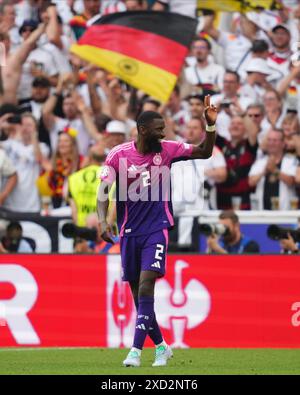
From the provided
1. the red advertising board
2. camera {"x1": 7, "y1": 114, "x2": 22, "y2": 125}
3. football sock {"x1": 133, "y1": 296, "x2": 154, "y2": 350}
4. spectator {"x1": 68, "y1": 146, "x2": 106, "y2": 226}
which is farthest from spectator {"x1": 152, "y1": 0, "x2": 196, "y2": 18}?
football sock {"x1": 133, "y1": 296, "x2": 154, "y2": 350}

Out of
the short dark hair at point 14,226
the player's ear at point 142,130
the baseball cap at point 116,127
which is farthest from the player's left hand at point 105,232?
the baseball cap at point 116,127

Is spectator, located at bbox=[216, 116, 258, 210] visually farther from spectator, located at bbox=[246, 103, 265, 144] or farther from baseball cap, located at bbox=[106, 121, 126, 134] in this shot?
baseball cap, located at bbox=[106, 121, 126, 134]

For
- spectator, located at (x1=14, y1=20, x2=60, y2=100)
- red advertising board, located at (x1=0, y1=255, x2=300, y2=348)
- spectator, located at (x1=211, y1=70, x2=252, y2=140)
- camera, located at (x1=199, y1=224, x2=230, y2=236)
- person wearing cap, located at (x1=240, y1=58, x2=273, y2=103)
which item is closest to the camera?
red advertising board, located at (x1=0, y1=255, x2=300, y2=348)

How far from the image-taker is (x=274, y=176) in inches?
675

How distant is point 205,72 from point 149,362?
840cm

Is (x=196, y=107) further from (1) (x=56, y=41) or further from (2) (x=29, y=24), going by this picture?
(2) (x=29, y=24)

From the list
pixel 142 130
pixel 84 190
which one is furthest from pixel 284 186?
pixel 142 130

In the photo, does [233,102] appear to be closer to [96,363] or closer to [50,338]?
[50,338]

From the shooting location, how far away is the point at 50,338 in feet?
47.3

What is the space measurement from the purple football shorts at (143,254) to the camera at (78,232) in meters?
4.65

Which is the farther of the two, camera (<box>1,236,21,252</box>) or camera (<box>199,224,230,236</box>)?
camera (<box>1,236,21,252</box>)

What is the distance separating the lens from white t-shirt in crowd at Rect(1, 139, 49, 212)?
18.0 m

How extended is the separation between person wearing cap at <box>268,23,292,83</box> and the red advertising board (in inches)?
205
